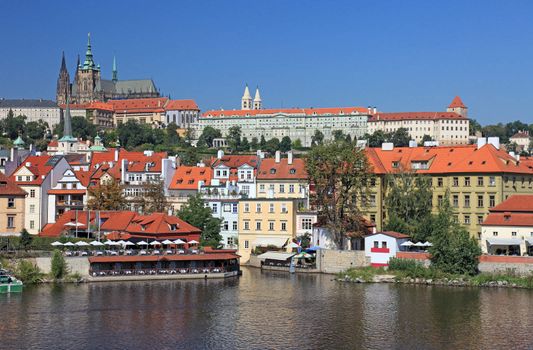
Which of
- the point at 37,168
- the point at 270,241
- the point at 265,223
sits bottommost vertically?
the point at 270,241

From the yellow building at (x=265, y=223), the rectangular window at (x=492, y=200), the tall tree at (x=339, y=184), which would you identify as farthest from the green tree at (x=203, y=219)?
the rectangular window at (x=492, y=200)

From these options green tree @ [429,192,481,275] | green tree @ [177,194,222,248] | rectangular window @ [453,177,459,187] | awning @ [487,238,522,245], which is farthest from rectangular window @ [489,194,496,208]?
green tree @ [177,194,222,248]

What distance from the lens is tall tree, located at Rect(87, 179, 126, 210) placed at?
68562 mm

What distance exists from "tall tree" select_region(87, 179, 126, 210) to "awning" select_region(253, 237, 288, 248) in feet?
38.9

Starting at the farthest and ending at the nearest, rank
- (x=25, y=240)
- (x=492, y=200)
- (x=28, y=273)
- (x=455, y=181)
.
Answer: (x=455, y=181) < (x=492, y=200) < (x=25, y=240) < (x=28, y=273)

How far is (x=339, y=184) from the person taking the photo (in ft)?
Answer: 205

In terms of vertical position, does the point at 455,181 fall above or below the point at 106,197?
above

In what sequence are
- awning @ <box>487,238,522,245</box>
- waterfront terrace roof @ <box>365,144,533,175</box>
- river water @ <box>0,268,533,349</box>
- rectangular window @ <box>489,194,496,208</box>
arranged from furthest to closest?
1. waterfront terrace roof @ <box>365,144,533,175</box>
2. rectangular window @ <box>489,194,496,208</box>
3. awning @ <box>487,238,522,245</box>
4. river water @ <box>0,268,533,349</box>

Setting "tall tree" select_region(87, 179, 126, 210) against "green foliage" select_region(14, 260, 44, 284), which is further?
"tall tree" select_region(87, 179, 126, 210)

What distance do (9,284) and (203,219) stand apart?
63.8ft

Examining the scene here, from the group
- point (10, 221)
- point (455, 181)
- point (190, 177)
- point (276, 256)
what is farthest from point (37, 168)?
point (455, 181)

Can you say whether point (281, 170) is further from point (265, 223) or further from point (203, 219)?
point (203, 219)

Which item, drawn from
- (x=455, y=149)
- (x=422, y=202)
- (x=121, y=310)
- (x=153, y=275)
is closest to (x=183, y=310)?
(x=121, y=310)

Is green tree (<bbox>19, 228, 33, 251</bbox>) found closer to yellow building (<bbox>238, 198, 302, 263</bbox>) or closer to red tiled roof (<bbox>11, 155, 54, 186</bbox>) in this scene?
red tiled roof (<bbox>11, 155, 54, 186</bbox>)
